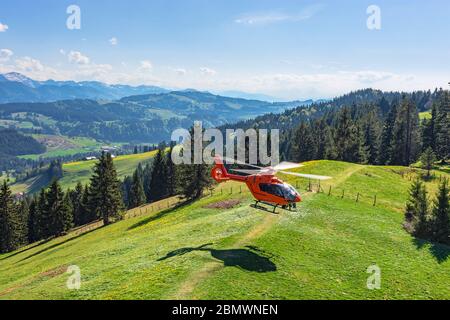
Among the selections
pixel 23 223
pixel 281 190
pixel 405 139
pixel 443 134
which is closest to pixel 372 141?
pixel 405 139

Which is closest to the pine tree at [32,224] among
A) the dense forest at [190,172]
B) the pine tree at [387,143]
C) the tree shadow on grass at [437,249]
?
the dense forest at [190,172]

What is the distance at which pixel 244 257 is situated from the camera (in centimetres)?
2723

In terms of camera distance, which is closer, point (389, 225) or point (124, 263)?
point (124, 263)

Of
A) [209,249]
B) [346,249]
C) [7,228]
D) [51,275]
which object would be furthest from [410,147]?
[7,228]

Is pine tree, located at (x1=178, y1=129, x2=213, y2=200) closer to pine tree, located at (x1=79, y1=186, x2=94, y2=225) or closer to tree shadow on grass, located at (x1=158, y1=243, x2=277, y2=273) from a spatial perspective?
pine tree, located at (x1=79, y1=186, x2=94, y2=225)

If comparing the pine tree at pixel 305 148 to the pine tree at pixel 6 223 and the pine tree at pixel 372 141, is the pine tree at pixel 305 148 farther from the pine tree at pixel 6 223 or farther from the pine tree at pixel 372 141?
the pine tree at pixel 6 223

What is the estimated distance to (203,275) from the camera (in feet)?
79.2

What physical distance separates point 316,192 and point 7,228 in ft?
237

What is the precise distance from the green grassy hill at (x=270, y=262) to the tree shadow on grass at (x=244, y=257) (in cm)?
8

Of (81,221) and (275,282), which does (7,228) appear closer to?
(81,221)

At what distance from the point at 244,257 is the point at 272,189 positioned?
6909 millimetres

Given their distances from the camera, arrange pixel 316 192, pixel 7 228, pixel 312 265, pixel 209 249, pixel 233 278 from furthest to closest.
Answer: pixel 7 228 < pixel 316 192 < pixel 209 249 < pixel 312 265 < pixel 233 278

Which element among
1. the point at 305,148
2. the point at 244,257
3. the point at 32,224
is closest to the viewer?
the point at 244,257

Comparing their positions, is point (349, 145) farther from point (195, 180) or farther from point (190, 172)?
point (190, 172)
